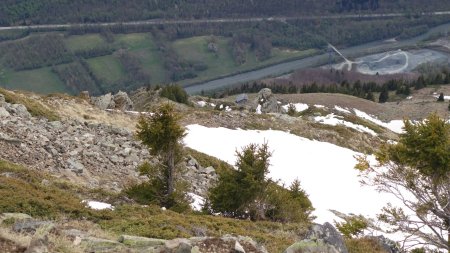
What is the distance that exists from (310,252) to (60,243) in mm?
5736

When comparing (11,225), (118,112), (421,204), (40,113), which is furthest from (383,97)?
(11,225)

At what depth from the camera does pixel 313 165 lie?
121ft

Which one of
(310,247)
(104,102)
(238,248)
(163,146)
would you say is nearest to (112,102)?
(104,102)

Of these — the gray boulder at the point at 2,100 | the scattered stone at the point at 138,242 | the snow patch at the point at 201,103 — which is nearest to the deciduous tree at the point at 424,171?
the scattered stone at the point at 138,242

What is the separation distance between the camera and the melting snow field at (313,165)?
→ 31328mm

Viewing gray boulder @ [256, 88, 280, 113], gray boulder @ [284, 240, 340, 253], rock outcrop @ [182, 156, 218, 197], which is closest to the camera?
gray boulder @ [284, 240, 340, 253]

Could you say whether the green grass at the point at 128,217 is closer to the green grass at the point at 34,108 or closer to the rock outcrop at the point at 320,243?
the rock outcrop at the point at 320,243

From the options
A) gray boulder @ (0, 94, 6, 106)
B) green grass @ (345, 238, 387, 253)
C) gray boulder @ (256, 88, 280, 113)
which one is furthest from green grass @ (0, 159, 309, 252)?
gray boulder @ (256, 88, 280, 113)

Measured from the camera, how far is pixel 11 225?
12.9m

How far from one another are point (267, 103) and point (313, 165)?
1273 inches

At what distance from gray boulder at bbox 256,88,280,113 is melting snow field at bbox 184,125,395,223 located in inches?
950

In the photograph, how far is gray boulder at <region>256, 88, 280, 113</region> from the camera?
6762cm

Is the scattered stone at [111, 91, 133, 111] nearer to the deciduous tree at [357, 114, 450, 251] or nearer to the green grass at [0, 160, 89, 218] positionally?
the green grass at [0, 160, 89, 218]

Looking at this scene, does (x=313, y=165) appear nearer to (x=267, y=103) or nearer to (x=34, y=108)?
(x=34, y=108)
